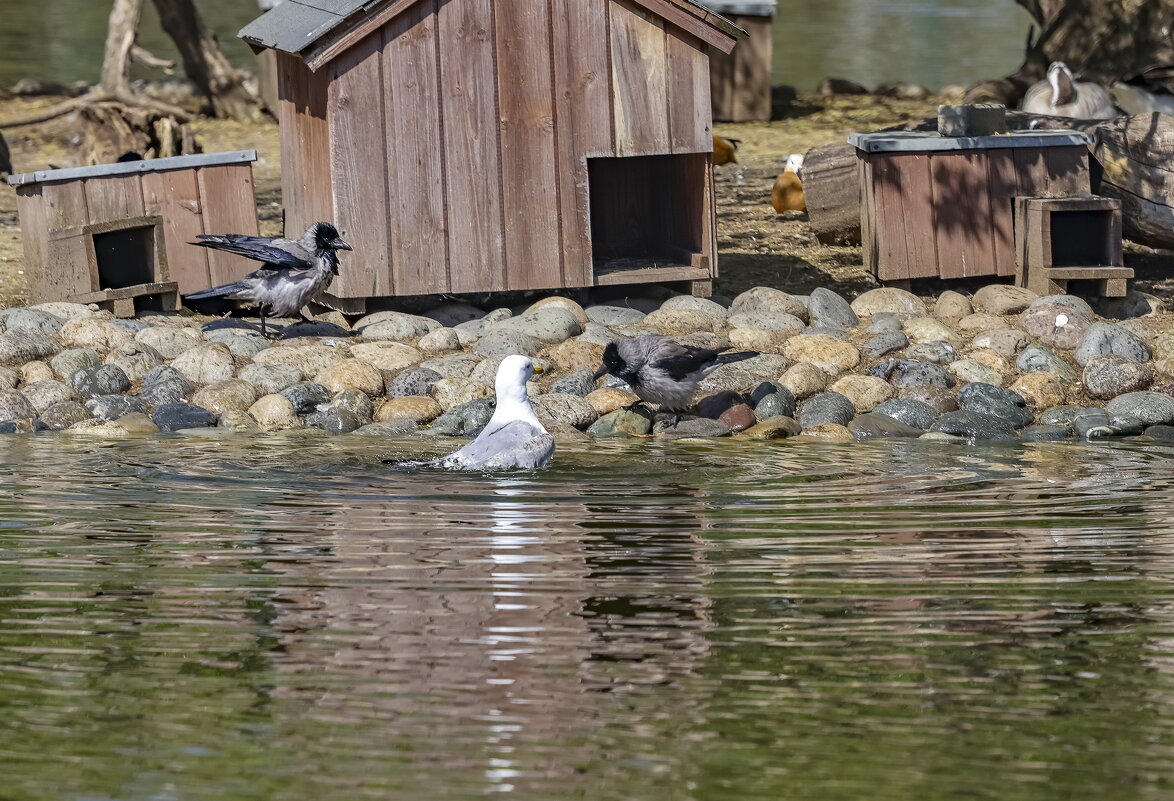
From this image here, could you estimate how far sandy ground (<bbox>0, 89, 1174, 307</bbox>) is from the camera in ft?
44.3

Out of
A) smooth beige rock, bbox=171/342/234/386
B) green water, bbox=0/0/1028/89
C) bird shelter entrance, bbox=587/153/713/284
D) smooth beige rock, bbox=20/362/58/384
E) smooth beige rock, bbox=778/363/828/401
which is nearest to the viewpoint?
smooth beige rock, bbox=778/363/828/401

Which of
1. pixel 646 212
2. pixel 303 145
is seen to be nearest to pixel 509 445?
pixel 303 145

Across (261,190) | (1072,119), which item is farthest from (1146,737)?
(261,190)

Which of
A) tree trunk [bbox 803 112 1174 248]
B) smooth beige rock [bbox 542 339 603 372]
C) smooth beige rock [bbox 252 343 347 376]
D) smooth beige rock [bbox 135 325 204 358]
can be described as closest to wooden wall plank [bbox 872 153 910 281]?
tree trunk [bbox 803 112 1174 248]

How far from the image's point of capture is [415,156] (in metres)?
11.7

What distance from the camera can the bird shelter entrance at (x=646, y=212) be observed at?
12812 mm

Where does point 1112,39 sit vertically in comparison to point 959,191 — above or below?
above

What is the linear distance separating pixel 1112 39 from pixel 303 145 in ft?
35.4

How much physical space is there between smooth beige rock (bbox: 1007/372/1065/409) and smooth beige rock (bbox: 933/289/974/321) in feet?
4.41

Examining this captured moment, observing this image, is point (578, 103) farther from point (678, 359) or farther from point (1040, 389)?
point (1040, 389)

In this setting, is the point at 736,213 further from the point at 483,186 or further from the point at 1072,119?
the point at 483,186

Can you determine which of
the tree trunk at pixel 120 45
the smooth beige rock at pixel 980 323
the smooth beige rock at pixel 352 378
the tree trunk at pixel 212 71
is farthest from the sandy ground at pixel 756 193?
the smooth beige rock at pixel 352 378

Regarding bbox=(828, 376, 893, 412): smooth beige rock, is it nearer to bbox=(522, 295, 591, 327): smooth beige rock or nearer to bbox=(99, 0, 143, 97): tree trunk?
bbox=(522, 295, 591, 327): smooth beige rock

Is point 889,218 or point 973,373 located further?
point 889,218
